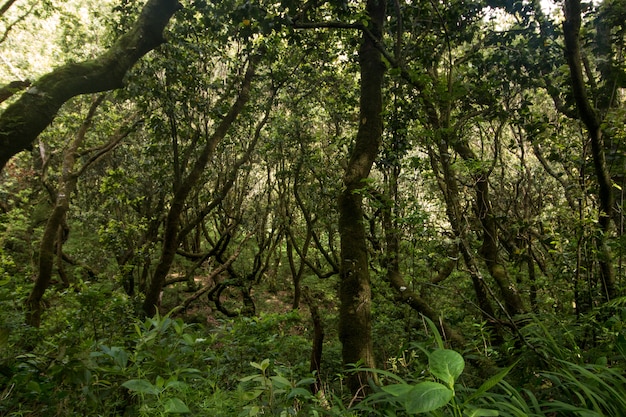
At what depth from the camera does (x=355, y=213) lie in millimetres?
4086

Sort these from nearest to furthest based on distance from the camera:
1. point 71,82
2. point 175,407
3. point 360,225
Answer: point 175,407
point 71,82
point 360,225

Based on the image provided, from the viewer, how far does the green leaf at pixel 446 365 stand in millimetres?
1254

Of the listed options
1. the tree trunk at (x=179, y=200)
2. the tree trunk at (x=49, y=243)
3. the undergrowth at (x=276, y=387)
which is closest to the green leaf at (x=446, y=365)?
the undergrowth at (x=276, y=387)

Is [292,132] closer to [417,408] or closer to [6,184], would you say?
[417,408]

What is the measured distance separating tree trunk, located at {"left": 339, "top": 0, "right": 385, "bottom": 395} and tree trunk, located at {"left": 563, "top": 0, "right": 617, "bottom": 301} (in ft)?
5.39

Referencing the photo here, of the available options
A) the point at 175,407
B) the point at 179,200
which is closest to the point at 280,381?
the point at 175,407

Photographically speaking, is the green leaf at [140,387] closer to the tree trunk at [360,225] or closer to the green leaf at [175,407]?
the green leaf at [175,407]

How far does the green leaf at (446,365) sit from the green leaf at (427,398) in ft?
0.13

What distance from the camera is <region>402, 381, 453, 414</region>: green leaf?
1143mm

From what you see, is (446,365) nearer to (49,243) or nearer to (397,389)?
(397,389)

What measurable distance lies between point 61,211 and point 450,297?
798 cm

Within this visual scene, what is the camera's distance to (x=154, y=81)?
6285 mm

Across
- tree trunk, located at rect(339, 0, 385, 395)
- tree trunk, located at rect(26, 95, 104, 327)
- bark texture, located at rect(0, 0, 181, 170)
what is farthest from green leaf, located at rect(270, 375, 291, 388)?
tree trunk, located at rect(26, 95, 104, 327)

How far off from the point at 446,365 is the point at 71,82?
431 cm
